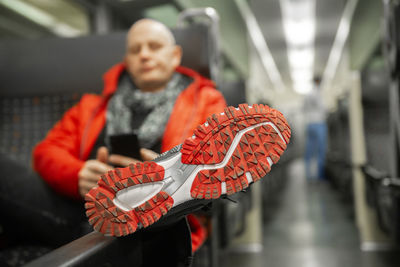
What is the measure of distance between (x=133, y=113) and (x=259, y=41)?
6777 mm

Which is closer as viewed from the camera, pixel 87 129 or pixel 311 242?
pixel 87 129

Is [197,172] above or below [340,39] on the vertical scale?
below

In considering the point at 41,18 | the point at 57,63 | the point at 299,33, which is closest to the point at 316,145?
the point at 299,33

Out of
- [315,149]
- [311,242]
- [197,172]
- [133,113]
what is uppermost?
[133,113]

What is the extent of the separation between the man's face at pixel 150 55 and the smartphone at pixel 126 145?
0.97 ft

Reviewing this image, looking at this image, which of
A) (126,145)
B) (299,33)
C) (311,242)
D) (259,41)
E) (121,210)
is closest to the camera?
(121,210)

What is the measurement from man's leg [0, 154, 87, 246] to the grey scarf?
24cm

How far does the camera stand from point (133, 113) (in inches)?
40.5

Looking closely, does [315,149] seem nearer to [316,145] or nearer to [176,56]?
[316,145]

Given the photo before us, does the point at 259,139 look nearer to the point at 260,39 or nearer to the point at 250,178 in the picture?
the point at 250,178

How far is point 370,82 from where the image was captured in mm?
2277

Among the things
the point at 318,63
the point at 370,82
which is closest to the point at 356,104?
the point at 370,82

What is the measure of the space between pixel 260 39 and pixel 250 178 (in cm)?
709

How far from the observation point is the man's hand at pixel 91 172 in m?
0.82
